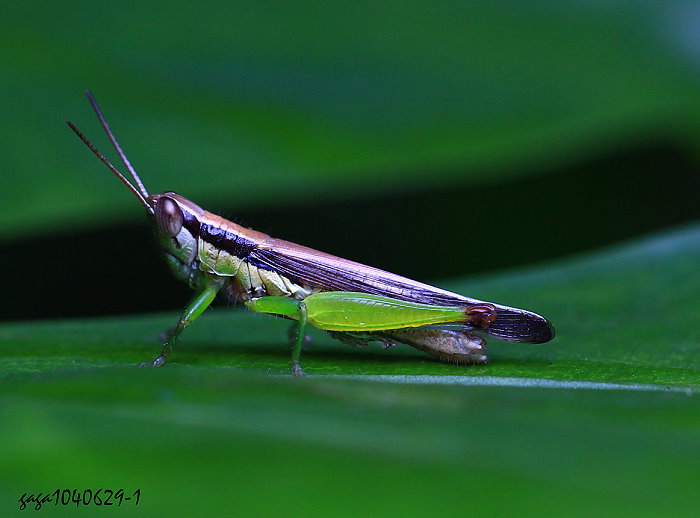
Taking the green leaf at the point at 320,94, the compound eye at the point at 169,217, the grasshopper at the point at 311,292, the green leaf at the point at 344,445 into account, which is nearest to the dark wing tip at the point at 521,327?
the grasshopper at the point at 311,292

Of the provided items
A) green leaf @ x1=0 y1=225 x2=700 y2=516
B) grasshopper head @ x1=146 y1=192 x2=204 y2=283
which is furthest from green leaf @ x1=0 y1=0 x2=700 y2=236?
green leaf @ x1=0 y1=225 x2=700 y2=516

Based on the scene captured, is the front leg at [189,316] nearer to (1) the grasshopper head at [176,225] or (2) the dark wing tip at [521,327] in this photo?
(1) the grasshopper head at [176,225]

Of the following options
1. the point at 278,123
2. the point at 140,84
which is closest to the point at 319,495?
the point at 278,123

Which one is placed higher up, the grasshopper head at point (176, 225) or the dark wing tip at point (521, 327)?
the grasshopper head at point (176, 225)

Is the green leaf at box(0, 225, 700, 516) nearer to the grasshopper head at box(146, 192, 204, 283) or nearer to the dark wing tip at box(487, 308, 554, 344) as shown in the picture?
the dark wing tip at box(487, 308, 554, 344)

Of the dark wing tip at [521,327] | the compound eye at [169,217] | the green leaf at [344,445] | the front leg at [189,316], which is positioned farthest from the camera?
the compound eye at [169,217]

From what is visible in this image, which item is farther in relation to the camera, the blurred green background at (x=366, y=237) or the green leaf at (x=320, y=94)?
the green leaf at (x=320, y=94)

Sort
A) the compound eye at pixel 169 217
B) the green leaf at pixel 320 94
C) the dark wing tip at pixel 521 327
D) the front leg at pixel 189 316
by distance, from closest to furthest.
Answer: the dark wing tip at pixel 521 327, the front leg at pixel 189 316, the compound eye at pixel 169 217, the green leaf at pixel 320 94

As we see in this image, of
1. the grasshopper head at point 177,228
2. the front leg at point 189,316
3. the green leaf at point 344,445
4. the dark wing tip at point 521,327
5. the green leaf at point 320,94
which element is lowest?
the green leaf at point 344,445
